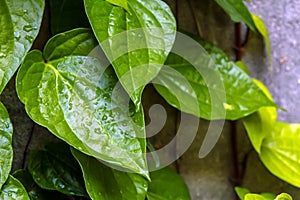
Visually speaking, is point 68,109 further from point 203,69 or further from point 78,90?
point 203,69

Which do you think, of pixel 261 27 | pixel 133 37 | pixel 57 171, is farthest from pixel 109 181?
pixel 261 27

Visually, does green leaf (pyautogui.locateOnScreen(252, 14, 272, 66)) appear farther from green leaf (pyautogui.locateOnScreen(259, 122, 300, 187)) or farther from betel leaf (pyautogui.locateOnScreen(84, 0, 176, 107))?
betel leaf (pyautogui.locateOnScreen(84, 0, 176, 107))

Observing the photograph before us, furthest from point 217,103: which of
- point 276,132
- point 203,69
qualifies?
point 276,132

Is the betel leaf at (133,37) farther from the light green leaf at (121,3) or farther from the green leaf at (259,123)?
the green leaf at (259,123)

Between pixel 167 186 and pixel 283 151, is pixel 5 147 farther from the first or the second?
pixel 283 151

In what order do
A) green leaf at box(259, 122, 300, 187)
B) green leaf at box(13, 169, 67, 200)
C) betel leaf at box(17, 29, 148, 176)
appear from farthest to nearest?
1. green leaf at box(259, 122, 300, 187)
2. green leaf at box(13, 169, 67, 200)
3. betel leaf at box(17, 29, 148, 176)

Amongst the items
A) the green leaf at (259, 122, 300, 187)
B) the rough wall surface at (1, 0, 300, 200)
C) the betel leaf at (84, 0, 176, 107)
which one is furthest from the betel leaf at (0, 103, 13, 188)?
the green leaf at (259, 122, 300, 187)
